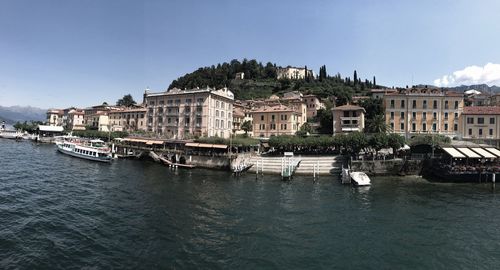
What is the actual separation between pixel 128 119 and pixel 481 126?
123m

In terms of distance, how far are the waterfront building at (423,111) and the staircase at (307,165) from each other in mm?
24590

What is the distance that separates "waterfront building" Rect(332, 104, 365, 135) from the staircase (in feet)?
62.3

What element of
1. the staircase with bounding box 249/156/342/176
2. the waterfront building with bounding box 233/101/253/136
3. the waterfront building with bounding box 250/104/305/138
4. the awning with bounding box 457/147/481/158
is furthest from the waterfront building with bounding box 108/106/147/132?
the awning with bounding box 457/147/481/158

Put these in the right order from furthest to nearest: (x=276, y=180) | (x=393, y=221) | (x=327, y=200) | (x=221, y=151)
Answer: (x=221, y=151)
(x=276, y=180)
(x=327, y=200)
(x=393, y=221)

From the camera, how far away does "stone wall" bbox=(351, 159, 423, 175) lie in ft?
190

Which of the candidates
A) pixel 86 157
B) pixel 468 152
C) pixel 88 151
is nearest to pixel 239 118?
pixel 88 151

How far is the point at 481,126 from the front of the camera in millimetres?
72938

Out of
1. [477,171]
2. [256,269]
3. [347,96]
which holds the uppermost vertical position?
[347,96]

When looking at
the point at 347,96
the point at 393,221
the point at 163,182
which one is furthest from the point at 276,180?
the point at 347,96

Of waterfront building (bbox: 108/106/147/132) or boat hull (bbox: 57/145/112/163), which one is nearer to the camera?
boat hull (bbox: 57/145/112/163)

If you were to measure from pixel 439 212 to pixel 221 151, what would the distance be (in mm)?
47989

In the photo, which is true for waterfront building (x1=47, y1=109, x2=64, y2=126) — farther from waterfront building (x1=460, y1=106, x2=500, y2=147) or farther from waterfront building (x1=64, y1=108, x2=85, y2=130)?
waterfront building (x1=460, y1=106, x2=500, y2=147)

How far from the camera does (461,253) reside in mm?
23516

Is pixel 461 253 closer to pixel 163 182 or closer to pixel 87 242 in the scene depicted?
pixel 87 242
